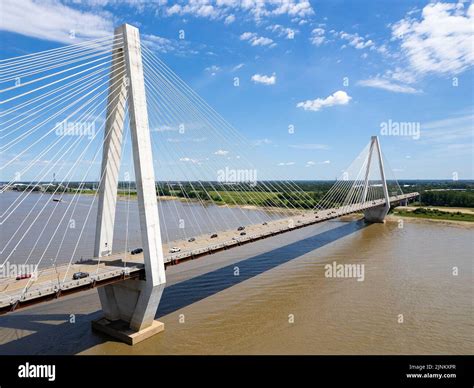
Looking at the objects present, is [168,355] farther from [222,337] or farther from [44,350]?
[44,350]

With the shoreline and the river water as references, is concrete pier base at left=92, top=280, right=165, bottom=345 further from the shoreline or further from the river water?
the shoreline

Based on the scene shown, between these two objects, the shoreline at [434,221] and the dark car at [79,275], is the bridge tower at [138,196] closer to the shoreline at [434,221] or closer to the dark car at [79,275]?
the dark car at [79,275]

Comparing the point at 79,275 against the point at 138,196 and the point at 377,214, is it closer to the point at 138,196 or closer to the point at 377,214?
the point at 138,196

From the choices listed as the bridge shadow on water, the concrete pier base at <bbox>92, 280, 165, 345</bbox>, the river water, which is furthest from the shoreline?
the concrete pier base at <bbox>92, 280, 165, 345</bbox>

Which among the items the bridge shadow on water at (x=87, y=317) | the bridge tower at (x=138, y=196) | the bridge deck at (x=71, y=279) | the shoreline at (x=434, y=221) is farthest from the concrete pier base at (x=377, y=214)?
the bridge tower at (x=138, y=196)
